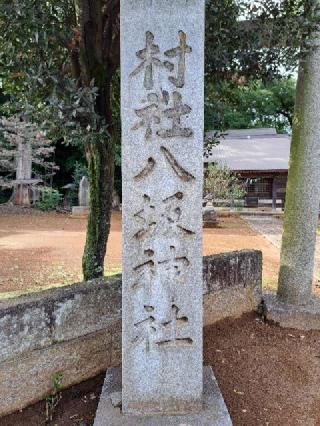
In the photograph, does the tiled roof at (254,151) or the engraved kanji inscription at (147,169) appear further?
the tiled roof at (254,151)

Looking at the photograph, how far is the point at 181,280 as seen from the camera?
2422 millimetres

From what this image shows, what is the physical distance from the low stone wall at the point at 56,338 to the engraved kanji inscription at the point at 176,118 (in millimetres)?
1338

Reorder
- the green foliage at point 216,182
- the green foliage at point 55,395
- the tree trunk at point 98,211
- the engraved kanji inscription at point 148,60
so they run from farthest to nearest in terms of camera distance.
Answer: the green foliage at point 216,182 → the tree trunk at point 98,211 → the green foliage at point 55,395 → the engraved kanji inscription at point 148,60

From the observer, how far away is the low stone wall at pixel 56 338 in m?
2.66

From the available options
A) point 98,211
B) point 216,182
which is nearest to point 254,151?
point 216,182

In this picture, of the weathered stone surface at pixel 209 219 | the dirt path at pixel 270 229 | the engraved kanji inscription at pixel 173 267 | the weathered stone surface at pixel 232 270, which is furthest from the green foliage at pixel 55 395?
the weathered stone surface at pixel 209 219

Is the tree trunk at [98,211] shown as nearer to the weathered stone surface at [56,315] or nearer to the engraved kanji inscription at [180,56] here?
the weathered stone surface at [56,315]

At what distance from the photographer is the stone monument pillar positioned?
7.61 feet

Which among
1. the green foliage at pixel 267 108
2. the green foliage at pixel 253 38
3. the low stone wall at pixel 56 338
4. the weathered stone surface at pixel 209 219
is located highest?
the green foliage at pixel 267 108

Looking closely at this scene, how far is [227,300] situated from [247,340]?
443 mm

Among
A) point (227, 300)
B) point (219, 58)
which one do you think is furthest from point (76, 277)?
point (219, 58)

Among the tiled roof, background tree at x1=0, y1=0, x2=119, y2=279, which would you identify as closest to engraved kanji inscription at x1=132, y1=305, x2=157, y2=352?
background tree at x1=0, y1=0, x2=119, y2=279

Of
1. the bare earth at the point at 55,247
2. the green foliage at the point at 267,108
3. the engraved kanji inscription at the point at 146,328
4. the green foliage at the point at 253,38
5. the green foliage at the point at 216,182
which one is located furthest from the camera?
the green foliage at the point at 267,108

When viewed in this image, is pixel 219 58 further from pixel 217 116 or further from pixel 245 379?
pixel 245 379
